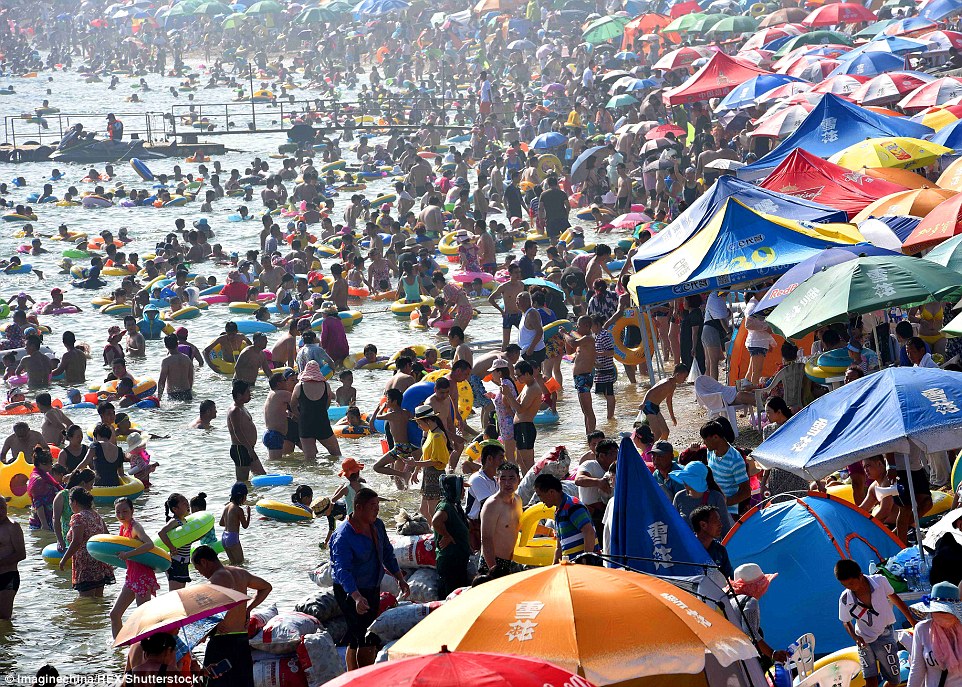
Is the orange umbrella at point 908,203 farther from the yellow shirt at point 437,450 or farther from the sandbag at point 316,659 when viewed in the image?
the sandbag at point 316,659

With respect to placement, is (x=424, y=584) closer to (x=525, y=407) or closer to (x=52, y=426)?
(x=525, y=407)

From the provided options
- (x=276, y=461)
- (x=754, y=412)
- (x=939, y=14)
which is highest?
(x=939, y=14)

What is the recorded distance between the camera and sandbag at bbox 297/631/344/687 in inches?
314

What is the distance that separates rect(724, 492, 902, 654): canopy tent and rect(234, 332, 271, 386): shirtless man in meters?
9.97

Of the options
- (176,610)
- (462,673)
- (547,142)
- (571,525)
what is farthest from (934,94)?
(462,673)

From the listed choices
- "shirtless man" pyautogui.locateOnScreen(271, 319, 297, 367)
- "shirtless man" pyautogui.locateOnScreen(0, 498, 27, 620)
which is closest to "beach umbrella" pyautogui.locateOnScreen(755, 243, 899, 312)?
"shirtless man" pyautogui.locateOnScreen(0, 498, 27, 620)

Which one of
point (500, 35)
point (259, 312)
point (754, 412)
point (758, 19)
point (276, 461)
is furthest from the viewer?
point (500, 35)

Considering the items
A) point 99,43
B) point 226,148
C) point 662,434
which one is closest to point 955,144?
point 662,434

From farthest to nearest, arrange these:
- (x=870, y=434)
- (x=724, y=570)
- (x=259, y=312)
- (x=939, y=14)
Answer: (x=939, y=14), (x=259, y=312), (x=870, y=434), (x=724, y=570)

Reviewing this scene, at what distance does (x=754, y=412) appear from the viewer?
1256 cm

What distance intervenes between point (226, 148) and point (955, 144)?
29.2 m

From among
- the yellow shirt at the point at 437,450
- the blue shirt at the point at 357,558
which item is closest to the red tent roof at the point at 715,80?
the yellow shirt at the point at 437,450

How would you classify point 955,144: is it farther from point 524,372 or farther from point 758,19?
point 758,19

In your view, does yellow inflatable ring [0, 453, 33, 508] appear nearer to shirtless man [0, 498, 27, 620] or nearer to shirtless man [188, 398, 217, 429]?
shirtless man [188, 398, 217, 429]
